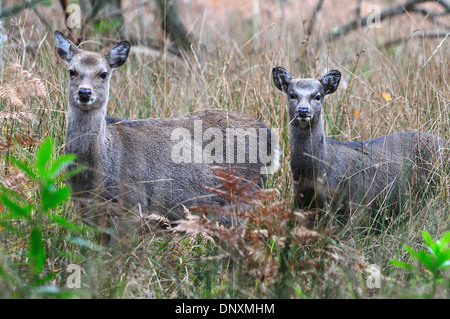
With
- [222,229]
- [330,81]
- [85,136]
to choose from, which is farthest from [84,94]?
[330,81]

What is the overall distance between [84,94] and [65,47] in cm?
76

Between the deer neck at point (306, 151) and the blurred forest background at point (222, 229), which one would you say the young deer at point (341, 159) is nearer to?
the deer neck at point (306, 151)

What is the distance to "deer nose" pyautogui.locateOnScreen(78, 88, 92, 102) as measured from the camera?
183 inches

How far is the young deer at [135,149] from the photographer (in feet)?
15.6

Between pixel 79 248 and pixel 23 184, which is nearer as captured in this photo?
pixel 79 248

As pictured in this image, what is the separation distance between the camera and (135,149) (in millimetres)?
5121

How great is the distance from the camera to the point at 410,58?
7883mm

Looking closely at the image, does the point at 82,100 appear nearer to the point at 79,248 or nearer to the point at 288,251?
the point at 79,248

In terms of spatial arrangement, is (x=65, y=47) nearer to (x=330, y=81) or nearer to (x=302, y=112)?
(x=302, y=112)

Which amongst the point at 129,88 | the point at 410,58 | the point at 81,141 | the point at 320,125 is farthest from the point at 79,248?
the point at 410,58

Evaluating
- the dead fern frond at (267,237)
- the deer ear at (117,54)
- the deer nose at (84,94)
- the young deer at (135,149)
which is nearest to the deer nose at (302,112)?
the young deer at (135,149)

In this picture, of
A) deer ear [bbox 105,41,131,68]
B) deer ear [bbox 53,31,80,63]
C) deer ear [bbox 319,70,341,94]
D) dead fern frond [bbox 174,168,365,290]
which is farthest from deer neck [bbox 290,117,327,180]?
deer ear [bbox 53,31,80,63]
